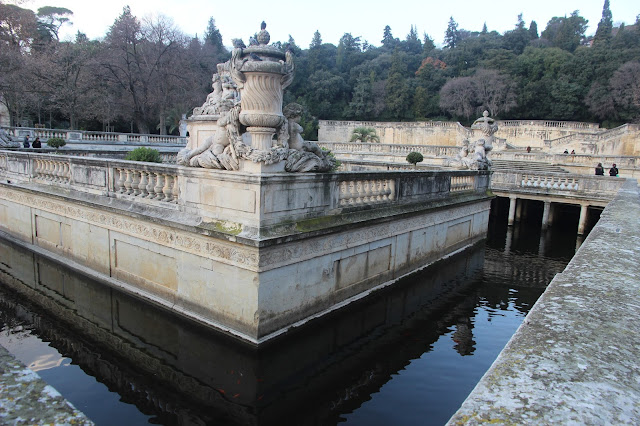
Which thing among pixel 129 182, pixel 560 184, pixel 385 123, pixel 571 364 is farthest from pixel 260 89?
pixel 385 123

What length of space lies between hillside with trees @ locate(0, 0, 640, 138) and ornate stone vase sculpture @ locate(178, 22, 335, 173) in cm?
2893

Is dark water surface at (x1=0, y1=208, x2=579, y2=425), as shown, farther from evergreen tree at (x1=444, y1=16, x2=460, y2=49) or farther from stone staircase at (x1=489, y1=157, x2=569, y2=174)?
evergreen tree at (x1=444, y1=16, x2=460, y2=49)

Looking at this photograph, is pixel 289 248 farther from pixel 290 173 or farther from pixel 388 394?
pixel 388 394

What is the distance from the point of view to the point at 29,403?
6.86ft

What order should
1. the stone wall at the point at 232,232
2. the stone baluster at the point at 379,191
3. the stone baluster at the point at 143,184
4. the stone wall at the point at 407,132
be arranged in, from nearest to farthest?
the stone wall at the point at 232,232
the stone baluster at the point at 143,184
the stone baluster at the point at 379,191
the stone wall at the point at 407,132

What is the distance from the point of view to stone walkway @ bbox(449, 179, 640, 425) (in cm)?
186

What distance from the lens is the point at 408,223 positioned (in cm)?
1026

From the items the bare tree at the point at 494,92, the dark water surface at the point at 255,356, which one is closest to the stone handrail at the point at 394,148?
the dark water surface at the point at 255,356

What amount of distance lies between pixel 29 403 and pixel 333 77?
2670 inches

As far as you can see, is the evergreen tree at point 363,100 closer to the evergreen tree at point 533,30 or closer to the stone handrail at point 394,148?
the stone handrail at point 394,148

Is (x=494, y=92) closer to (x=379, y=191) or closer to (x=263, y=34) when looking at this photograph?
(x=379, y=191)

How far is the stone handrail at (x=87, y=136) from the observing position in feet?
81.4

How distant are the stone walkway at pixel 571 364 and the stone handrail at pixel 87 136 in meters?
26.5

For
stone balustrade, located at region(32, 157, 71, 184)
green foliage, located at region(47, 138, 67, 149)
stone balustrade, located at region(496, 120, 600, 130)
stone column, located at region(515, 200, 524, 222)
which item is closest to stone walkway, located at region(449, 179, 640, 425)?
stone balustrade, located at region(32, 157, 71, 184)
